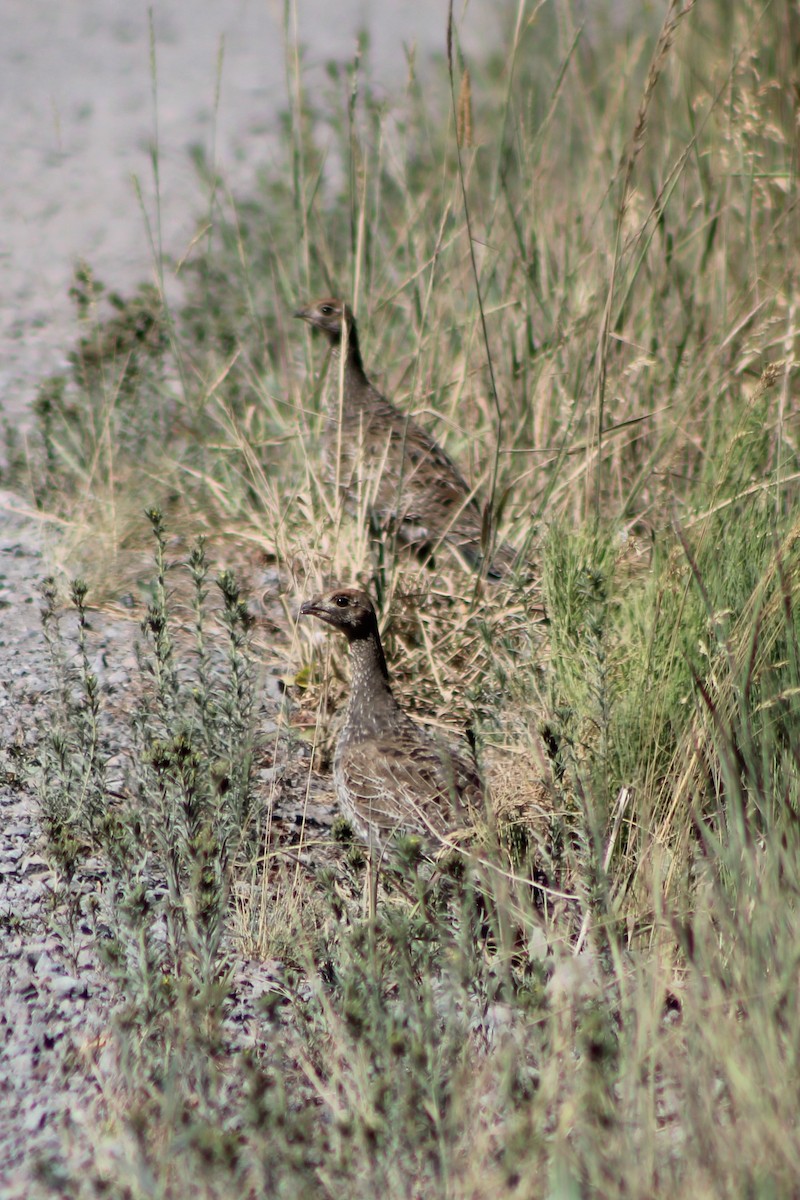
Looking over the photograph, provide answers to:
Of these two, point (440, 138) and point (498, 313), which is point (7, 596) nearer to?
point (498, 313)

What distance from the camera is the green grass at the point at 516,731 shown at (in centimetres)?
250

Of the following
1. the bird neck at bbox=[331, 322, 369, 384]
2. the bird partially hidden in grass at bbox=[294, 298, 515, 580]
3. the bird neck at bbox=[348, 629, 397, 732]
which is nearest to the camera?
the bird neck at bbox=[348, 629, 397, 732]

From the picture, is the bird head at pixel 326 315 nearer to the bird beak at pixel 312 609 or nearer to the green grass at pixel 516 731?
the green grass at pixel 516 731

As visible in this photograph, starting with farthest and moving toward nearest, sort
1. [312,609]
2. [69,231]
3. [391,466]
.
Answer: [69,231], [391,466], [312,609]

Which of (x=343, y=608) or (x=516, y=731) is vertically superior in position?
(x=343, y=608)

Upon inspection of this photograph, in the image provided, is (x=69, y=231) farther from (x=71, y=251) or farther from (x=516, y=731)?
(x=516, y=731)

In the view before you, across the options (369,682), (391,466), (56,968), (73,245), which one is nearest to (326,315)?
(391,466)

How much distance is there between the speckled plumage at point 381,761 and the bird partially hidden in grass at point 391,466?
62 cm

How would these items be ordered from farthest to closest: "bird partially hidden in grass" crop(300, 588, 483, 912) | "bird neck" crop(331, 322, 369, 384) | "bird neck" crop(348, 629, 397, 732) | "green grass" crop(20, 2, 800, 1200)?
"bird neck" crop(331, 322, 369, 384), "bird neck" crop(348, 629, 397, 732), "bird partially hidden in grass" crop(300, 588, 483, 912), "green grass" crop(20, 2, 800, 1200)

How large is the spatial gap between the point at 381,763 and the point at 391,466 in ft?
6.55

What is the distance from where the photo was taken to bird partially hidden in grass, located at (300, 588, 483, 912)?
12.5 ft

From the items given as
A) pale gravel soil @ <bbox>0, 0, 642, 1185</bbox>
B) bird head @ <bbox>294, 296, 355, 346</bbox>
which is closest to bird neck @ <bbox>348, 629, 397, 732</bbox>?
pale gravel soil @ <bbox>0, 0, 642, 1185</bbox>

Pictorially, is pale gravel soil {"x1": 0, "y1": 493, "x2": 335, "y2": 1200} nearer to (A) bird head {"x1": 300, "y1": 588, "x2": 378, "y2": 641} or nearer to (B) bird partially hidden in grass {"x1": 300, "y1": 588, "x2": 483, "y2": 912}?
(B) bird partially hidden in grass {"x1": 300, "y1": 588, "x2": 483, "y2": 912}

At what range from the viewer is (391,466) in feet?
18.8
